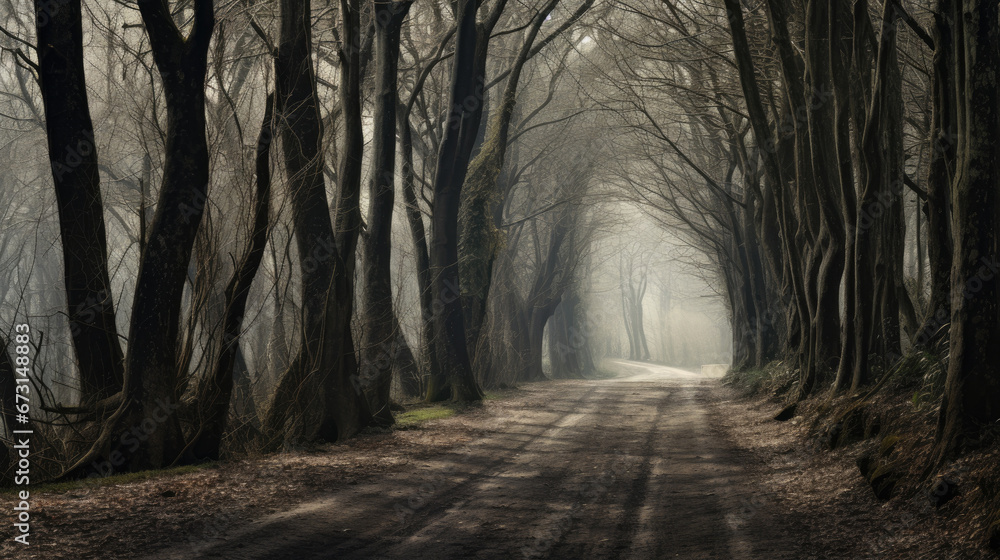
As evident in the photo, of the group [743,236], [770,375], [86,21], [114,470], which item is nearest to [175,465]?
[114,470]

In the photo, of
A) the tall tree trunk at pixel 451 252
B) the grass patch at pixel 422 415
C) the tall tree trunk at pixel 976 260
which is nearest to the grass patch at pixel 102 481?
the grass patch at pixel 422 415

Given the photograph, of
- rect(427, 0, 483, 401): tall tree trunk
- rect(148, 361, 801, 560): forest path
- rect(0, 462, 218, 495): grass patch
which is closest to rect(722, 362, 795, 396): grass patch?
rect(148, 361, 801, 560): forest path

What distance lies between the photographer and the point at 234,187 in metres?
8.98

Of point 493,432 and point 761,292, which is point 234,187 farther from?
point 761,292

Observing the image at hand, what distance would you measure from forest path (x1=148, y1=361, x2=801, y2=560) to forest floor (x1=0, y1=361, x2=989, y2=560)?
0.07ft

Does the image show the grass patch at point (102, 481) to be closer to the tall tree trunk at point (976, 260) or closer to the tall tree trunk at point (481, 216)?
the tall tree trunk at point (976, 260)

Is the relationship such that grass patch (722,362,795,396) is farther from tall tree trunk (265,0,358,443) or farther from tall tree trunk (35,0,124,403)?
tall tree trunk (35,0,124,403)

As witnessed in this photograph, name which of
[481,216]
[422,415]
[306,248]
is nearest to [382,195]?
[306,248]

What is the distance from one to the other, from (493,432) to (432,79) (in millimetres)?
11512

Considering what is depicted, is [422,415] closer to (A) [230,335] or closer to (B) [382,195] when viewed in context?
(B) [382,195]

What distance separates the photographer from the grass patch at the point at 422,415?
1311 cm

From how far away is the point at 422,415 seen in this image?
14.3 meters

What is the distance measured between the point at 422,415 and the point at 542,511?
26.0 ft

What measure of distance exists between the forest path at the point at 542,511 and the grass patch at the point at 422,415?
7.72ft
